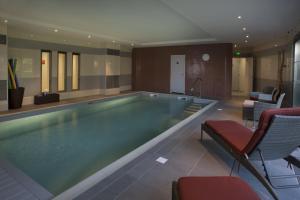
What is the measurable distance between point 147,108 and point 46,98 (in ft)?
13.1

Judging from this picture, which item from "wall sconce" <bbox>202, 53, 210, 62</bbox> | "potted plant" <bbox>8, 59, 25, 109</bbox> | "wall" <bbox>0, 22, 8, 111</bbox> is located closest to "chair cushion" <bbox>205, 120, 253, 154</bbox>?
"wall" <bbox>0, 22, 8, 111</bbox>

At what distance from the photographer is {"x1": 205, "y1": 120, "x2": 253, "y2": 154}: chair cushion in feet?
9.92

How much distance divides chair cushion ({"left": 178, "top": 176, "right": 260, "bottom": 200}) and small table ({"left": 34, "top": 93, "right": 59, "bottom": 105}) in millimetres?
8240

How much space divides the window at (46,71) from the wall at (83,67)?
0.54ft

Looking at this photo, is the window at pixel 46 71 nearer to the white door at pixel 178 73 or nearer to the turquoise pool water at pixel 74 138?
the turquoise pool water at pixel 74 138

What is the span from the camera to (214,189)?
6.34 ft

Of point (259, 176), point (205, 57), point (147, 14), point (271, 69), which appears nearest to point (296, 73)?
point (271, 69)

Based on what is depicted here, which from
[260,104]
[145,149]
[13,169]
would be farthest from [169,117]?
[13,169]

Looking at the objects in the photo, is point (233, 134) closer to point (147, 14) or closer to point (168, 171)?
point (168, 171)

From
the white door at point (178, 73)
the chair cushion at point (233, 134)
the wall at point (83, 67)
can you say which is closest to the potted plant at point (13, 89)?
the wall at point (83, 67)

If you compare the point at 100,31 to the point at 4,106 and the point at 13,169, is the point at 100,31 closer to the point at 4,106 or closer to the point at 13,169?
the point at 4,106

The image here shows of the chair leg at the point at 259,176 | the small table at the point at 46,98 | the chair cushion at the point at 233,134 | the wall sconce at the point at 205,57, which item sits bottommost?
the chair leg at the point at 259,176

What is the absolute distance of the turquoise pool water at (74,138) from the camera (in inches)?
150

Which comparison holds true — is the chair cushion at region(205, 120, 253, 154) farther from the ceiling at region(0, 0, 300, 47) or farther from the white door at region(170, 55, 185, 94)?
the white door at region(170, 55, 185, 94)
